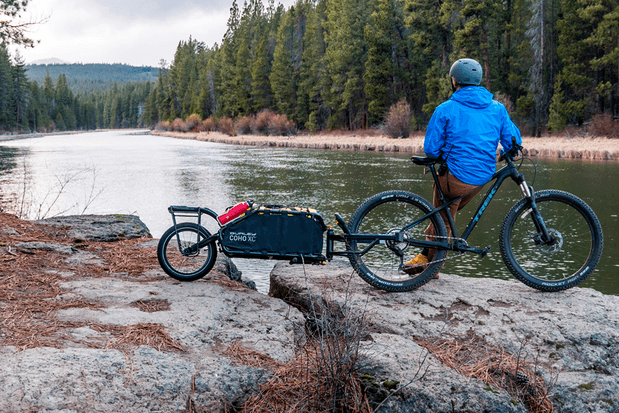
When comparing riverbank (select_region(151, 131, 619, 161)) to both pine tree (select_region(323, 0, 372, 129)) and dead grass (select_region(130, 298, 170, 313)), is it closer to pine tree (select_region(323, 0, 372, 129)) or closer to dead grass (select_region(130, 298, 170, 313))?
pine tree (select_region(323, 0, 372, 129))

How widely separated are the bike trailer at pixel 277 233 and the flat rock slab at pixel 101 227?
2844mm

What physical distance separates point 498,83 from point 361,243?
45.1 m

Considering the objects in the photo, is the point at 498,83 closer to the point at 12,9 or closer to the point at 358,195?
the point at 358,195

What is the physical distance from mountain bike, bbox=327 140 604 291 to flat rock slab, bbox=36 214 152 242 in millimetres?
3465

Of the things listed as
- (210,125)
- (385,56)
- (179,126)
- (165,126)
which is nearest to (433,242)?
(385,56)

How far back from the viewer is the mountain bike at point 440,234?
4465 mm

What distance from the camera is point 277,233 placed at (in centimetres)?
447

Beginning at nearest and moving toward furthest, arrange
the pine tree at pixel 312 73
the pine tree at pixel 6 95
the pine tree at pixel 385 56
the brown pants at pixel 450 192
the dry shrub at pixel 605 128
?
1. the brown pants at pixel 450 192
2. the dry shrub at pixel 605 128
3. the pine tree at pixel 385 56
4. the pine tree at pixel 312 73
5. the pine tree at pixel 6 95

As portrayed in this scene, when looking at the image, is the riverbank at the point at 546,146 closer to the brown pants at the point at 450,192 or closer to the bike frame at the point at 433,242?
the bike frame at the point at 433,242

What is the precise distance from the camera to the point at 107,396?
2.66m

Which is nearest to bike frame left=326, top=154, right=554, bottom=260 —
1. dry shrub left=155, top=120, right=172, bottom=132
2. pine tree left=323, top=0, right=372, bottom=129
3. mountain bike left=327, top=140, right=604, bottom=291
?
mountain bike left=327, top=140, right=604, bottom=291

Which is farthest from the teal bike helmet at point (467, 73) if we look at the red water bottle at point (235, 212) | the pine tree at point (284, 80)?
the pine tree at point (284, 80)

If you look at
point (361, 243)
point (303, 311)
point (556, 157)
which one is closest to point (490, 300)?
point (361, 243)

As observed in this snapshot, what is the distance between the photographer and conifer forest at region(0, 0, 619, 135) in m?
39.8
